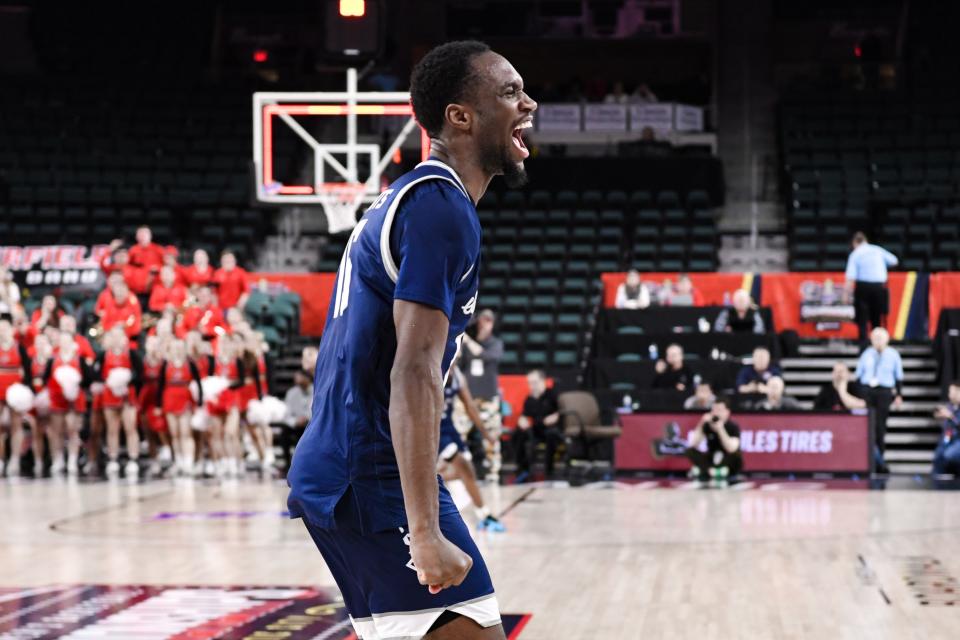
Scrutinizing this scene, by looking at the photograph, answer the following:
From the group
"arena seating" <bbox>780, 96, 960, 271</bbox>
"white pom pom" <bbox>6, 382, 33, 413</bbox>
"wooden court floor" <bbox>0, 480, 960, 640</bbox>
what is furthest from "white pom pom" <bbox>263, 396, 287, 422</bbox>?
"arena seating" <bbox>780, 96, 960, 271</bbox>

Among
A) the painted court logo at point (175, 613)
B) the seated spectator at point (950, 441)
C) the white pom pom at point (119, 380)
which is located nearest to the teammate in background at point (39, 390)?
the white pom pom at point (119, 380)

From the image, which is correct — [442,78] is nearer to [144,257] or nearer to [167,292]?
[167,292]

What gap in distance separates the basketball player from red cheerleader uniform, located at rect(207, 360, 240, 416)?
14020mm

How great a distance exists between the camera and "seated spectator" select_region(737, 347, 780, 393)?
17344 millimetres

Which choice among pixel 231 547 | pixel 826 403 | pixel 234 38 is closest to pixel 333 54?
pixel 231 547

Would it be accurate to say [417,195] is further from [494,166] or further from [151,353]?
[151,353]

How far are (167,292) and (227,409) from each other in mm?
2553

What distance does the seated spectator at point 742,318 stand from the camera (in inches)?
750

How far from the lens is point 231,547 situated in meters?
10.7

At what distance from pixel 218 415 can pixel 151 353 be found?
116 cm

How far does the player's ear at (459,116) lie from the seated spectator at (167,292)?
630 inches

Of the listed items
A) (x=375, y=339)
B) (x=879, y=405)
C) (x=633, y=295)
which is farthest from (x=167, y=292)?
(x=375, y=339)

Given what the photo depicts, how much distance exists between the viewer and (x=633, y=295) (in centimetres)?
2027

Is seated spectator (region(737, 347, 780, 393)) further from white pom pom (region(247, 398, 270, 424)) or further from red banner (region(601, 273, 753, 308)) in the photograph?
white pom pom (region(247, 398, 270, 424))
